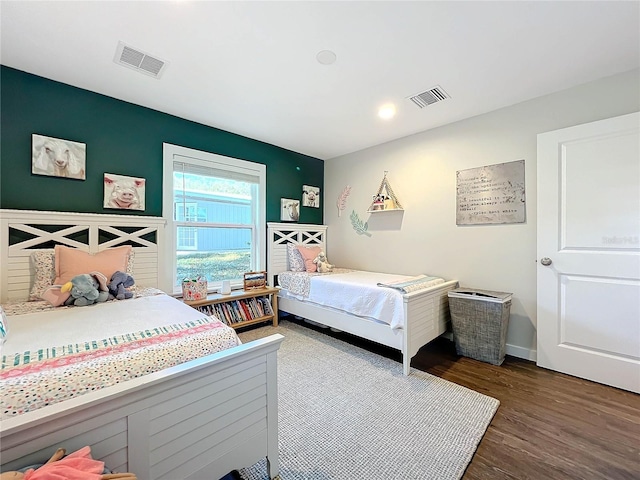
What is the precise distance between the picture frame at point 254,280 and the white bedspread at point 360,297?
53 cm

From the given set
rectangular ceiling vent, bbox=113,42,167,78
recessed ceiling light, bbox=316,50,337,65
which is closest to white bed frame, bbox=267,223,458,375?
recessed ceiling light, bbox=316,50,337,65

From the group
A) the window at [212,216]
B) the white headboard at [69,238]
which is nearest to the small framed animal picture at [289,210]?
the window at [212,216]

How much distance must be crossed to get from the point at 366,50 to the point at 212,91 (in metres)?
1.39

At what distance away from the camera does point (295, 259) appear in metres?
3.71

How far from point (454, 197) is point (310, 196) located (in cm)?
207

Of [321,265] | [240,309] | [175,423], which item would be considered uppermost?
[321,265]

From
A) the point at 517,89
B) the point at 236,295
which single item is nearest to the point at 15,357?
the point at 236,295

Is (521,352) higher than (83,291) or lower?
lower

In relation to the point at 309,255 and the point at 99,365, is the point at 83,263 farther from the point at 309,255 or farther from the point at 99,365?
the point at 309,255

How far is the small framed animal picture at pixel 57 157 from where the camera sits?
220 cm

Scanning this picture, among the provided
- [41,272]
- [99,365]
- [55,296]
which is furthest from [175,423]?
[41,272]

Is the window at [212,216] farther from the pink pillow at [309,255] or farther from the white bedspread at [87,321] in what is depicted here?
the white bedspread at [87,321]

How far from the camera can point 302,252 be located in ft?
12.2

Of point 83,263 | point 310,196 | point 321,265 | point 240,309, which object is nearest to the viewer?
point 83,263
